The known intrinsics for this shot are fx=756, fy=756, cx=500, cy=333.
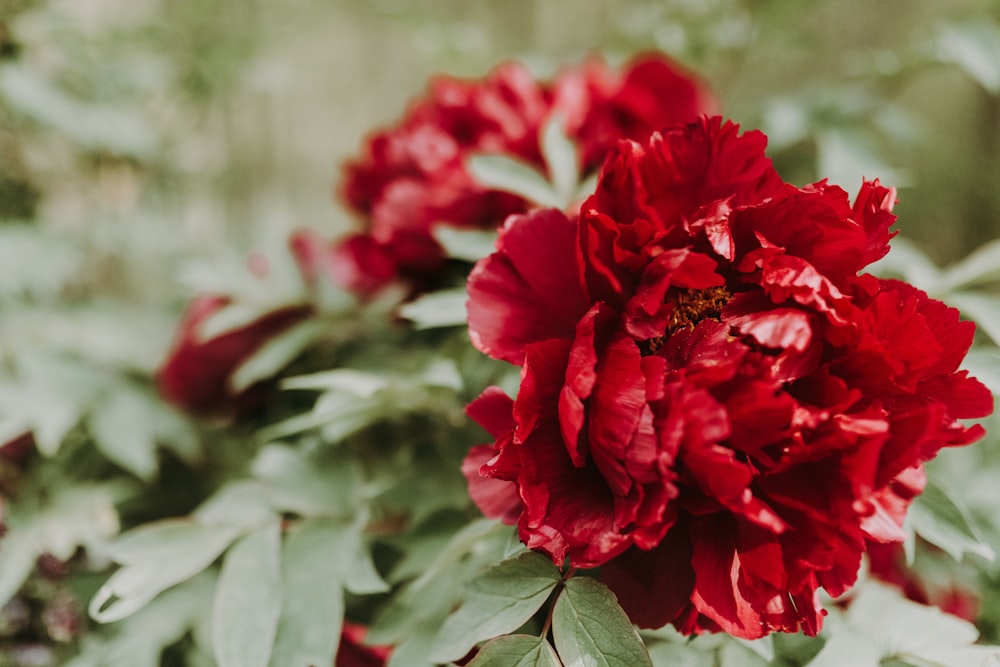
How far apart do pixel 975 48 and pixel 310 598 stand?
62 centimetres

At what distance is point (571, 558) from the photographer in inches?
12.2

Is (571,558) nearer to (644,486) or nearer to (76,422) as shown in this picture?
(644,486)

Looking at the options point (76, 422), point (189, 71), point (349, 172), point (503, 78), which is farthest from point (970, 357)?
point (189, 71)

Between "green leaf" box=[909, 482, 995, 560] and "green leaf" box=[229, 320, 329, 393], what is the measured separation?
0.42 metres

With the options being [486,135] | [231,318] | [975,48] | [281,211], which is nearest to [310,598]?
[231,318]

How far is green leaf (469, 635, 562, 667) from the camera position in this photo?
0.33 m

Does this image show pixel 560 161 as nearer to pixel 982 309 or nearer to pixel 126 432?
pixel 982 309

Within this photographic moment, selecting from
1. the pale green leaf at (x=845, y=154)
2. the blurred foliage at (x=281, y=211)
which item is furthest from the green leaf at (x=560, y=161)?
the pale green leaf at (x=845, y=154)

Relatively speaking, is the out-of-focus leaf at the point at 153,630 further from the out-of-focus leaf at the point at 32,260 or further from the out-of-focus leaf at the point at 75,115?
the out-of-focus leaf at the point at 75,115

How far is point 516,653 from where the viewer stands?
0.33 m

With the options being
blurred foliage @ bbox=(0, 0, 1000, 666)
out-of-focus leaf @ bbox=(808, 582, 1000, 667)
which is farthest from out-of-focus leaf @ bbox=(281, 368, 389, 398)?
out-of-focus leaf @ bbox=(808, 582, 1000, 667)

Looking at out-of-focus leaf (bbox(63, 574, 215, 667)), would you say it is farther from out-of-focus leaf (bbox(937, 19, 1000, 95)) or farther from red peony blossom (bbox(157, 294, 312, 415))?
out-of-focus leaf (bbox(937, 19, 1000, 95))

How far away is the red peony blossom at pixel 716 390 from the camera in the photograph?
0.95ft

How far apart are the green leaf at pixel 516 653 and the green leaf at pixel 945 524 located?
0.19 m
